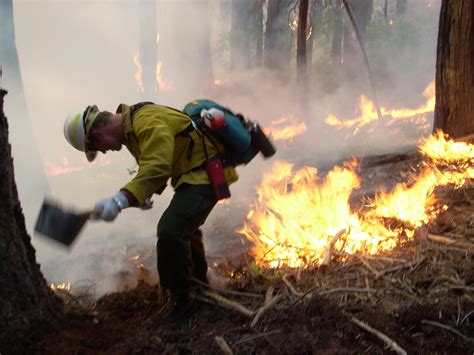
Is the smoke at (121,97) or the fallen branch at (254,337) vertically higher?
the fallen branch at (254,337)

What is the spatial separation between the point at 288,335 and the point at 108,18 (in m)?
28.6

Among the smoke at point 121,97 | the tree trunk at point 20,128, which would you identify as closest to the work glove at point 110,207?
the smoke at point 121,97

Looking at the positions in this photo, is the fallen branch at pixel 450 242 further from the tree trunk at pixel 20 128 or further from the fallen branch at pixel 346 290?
the tree trunk at pixel 20 128

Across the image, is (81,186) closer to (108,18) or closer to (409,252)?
(409,252)

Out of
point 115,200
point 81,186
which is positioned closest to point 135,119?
point 115,200

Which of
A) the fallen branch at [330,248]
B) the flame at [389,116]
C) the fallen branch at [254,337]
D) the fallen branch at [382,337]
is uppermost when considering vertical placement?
the fallen branch at [382,337]

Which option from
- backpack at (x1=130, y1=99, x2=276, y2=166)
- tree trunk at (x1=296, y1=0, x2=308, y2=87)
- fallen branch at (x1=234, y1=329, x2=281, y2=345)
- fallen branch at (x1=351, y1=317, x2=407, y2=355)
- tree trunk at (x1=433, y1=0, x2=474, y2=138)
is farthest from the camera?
tree trunk at (x1=296, y1=0, x2=308, y2=87)

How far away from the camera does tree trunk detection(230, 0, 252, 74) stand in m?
23.9

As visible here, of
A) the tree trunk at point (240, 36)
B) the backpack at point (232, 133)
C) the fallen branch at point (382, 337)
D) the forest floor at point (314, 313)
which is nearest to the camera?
the fallen branch at point (382, 337)

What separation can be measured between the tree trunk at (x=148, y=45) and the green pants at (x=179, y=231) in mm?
18107

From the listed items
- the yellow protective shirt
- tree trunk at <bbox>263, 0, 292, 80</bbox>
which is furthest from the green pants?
tree trunk at <bbox>263, 0, 292, 80</bbox>

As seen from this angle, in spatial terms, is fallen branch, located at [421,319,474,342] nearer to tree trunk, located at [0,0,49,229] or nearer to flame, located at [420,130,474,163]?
flame, located at [420,130,474,163]

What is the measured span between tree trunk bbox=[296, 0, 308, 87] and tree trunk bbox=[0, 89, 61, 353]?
1020cm

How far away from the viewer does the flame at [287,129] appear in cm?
1498
